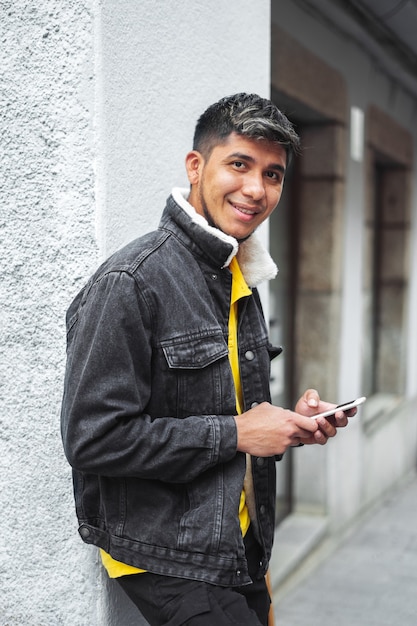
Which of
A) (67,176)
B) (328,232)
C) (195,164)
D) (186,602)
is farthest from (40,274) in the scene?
(328,232)

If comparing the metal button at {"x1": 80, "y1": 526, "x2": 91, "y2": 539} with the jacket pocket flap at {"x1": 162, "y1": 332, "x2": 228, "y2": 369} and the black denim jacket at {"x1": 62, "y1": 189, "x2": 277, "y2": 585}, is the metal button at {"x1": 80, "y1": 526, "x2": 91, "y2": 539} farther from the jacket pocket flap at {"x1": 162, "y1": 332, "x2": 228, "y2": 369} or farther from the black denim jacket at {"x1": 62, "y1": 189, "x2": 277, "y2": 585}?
the jacket pocket flap at {"x1": 162, "y1": 332, "x2": 228, "y2": 369}

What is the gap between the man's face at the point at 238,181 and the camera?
204cm

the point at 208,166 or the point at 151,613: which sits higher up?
the point at 208,166

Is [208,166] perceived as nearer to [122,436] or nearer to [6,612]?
[122,436]

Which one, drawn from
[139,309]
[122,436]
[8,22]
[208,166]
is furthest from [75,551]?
[8,22]

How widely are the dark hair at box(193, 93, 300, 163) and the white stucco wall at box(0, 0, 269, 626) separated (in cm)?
47

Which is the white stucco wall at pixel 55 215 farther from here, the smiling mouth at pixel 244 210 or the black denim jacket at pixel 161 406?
the smiling mouth at pixel 244 210

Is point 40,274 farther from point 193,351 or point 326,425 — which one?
point 326,425

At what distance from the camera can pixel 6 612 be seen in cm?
262

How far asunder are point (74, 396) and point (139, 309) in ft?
0.81

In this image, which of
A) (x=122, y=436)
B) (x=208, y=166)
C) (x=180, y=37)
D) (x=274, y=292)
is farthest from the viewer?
(x=274, y=292)

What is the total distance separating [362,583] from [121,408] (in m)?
3.84

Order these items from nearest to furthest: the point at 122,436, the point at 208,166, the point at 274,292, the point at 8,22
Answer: the point at 122,436 → the point at 208,166 → the point at 8,22 → the point at 274,292

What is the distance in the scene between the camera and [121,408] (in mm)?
1881
